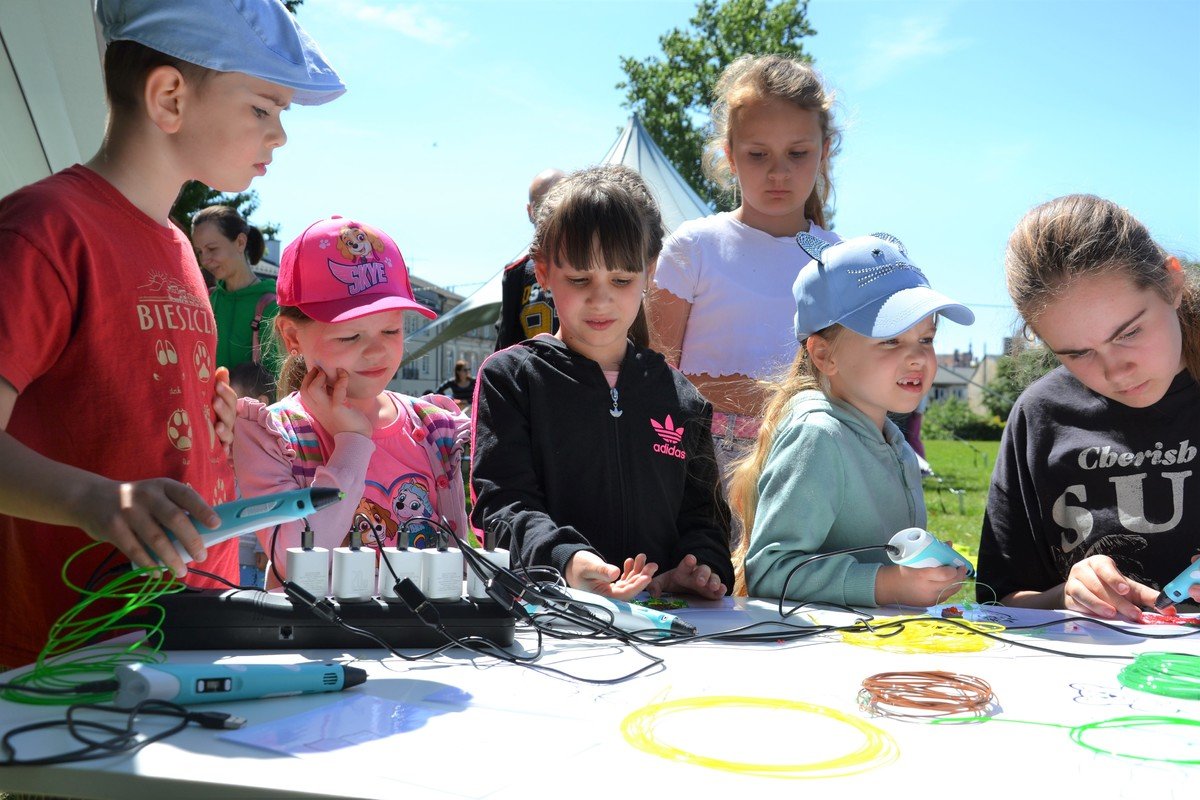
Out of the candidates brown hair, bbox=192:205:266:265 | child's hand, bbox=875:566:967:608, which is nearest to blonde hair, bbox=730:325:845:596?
child's hand, bbox=875:566:967:608

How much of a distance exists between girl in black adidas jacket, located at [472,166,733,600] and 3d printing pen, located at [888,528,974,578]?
380mm

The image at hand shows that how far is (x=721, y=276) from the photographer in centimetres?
300

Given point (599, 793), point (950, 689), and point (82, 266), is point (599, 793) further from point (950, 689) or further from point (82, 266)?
point (82, 266)

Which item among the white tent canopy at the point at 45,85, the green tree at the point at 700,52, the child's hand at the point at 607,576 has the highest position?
the green tree at the point at 700,52

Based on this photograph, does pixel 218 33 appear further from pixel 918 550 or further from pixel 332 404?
pixel 918 550

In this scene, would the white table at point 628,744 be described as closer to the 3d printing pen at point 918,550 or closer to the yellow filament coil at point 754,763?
the yellow filament coil at point 754,763

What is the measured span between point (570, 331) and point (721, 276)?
0.94m

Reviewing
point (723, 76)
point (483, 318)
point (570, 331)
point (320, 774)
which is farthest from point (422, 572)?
point (483, 318)

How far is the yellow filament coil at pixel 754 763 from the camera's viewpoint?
85 cm

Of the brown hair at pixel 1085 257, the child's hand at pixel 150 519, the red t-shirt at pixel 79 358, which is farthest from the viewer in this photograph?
the brown hair at pixel 1085 257

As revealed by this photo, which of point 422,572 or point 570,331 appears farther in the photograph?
point 570,331

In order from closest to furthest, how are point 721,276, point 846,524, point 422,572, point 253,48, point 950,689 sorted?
point 950,689, point 422,572, point 253,48, point 846,524, point 721,276

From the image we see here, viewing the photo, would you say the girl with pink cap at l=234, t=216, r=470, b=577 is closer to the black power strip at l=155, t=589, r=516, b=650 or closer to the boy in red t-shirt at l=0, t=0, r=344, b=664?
the boy in red t-shirt at l=0, t=0, r=344, b=664

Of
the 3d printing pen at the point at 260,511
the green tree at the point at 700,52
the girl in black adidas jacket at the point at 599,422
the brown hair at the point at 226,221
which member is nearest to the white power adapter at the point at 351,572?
the 3d printing pen at the point at 260,511
